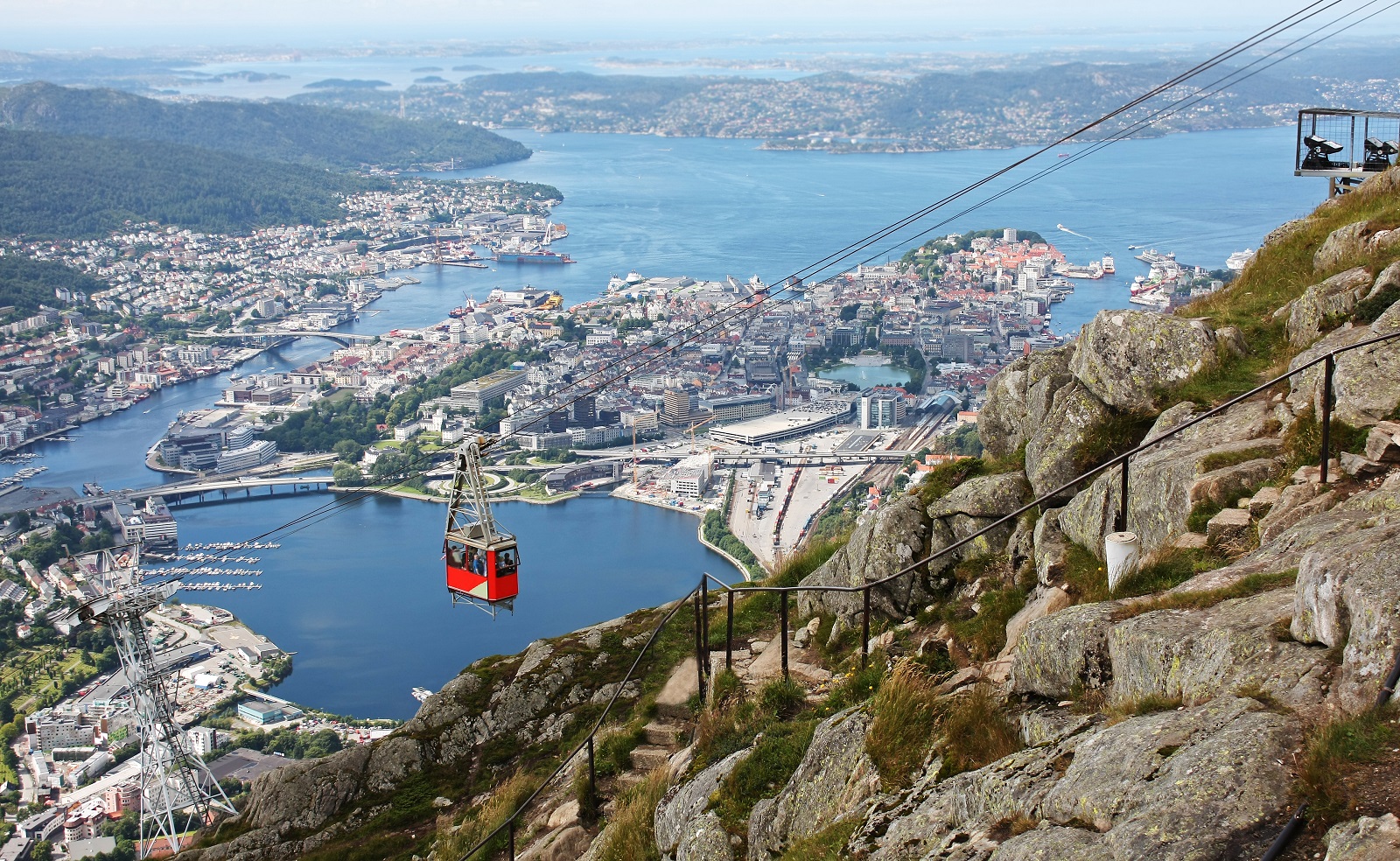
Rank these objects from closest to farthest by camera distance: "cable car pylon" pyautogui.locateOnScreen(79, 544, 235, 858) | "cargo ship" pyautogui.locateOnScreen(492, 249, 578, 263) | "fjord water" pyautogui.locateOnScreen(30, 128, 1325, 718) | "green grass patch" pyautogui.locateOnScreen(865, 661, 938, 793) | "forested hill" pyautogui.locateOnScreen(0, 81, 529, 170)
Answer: "green grass patch" pyautogui.locateOnScreen(865, 661, 938, 793)
"cable car pylon" pyautogui.locateOnScreen(79, 544, 235, 858)
"fjord water" pyautogui.locateOnScreen(30, 128, 1325, 718)
"cargo ship" pyautogui.locateOnScreen(492, 249, 578, 263)
"forested hill" pyautogui.locateOnScreen(0, 81, 529, 170)

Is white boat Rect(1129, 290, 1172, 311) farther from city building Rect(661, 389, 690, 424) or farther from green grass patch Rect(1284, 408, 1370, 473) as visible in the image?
green grass patch Rect(1284, 408, 1370, 473)

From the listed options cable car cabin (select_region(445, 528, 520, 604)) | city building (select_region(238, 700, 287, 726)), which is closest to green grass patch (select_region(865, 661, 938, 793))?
cable car cabin (select_region(445, 528, 520, 604))

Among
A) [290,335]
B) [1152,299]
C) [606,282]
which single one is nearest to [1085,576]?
[1152,299]

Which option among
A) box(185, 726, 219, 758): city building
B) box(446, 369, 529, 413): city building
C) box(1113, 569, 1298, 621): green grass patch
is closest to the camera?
box(1113, 569, 1298, 621): green grass patch

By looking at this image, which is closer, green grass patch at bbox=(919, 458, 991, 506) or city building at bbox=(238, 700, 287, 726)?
green grass patch at bbox=(919, 458, 991, 506)

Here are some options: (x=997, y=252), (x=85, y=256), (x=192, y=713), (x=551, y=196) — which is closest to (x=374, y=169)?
(x=551, y=196)

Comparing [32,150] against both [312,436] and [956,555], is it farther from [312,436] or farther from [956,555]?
[956,555]
